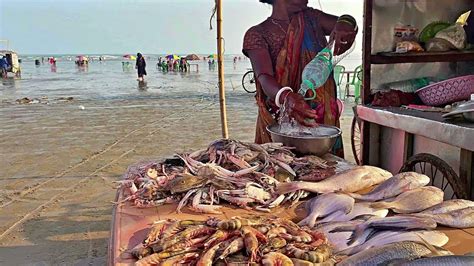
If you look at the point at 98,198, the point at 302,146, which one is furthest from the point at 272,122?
the point at 98,198

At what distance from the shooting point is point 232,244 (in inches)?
66.2

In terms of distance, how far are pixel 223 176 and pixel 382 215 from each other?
90 cm

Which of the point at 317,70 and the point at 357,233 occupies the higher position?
the point at 317,70

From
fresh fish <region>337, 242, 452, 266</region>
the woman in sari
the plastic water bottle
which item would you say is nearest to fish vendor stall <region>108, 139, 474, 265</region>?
fresh fish <region>337, 242, 452, 266</region>

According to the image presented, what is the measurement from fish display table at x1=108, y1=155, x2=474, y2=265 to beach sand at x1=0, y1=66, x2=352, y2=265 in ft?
7.99

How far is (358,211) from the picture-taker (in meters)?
2.06

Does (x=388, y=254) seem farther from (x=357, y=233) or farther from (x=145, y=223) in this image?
(x=145, y=223)

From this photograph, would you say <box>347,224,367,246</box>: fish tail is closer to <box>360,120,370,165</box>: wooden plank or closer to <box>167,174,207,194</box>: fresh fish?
<box>167,174,207,194</box>: fresh fish

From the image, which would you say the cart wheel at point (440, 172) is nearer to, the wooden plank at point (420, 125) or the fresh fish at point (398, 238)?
the wooden plank at point (420, 125)

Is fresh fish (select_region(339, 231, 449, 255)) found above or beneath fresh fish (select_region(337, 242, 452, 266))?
beneath

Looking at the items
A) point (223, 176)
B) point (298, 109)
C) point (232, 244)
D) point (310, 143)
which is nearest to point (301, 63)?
point (298, 109)

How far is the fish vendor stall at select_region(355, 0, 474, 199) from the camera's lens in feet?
9.32

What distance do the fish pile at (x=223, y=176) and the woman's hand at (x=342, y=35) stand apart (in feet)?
3.17

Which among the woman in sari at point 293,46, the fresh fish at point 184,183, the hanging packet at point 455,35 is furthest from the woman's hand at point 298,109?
the hanging packet at point 455,35
